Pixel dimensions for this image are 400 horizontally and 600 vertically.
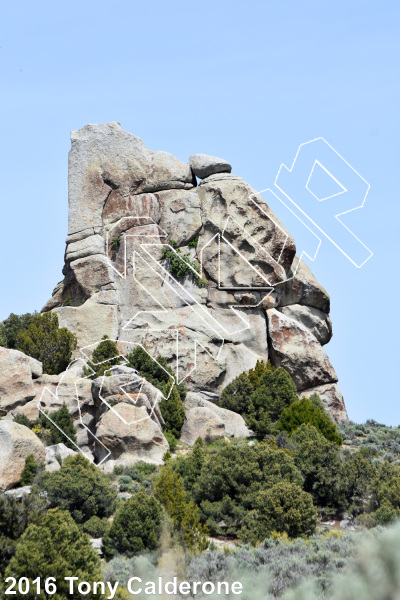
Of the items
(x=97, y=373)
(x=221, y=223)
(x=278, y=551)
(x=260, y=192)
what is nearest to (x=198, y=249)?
(x=221, y=223)

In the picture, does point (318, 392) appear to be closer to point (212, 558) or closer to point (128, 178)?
point (128, 178)

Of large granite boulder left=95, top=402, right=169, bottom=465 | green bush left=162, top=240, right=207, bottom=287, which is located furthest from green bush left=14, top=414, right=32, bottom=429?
green bush left=162, top=240, right=207, bottom=287

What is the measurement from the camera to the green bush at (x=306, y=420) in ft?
82.9

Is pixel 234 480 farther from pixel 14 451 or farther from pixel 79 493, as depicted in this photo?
pixel 14 451

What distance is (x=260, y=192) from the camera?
3409 centimetres

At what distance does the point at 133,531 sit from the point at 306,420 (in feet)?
38.9

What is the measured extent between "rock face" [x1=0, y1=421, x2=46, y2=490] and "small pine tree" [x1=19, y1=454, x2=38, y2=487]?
0.09 m

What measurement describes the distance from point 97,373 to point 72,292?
7.15 m

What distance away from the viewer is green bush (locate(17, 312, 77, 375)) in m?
28.9

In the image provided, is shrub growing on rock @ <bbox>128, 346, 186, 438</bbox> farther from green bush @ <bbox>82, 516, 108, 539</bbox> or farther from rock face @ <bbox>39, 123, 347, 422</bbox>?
green bush @ <bbox>82, 516, 108, 539</bbox>

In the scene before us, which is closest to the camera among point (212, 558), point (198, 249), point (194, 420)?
point (212, 558)

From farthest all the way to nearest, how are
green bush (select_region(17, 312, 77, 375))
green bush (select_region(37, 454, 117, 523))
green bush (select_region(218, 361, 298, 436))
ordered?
1. green bush (select_region(17, 312, 77, 375))
2. green bush (select_region(218, 361, 298, 436))
3. green bush (select_region(37, 454, 117, 523))

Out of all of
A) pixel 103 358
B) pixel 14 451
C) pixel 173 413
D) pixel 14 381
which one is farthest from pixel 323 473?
pixel 103 358

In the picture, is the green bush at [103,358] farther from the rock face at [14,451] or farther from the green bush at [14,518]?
the green bush at [14,518]
